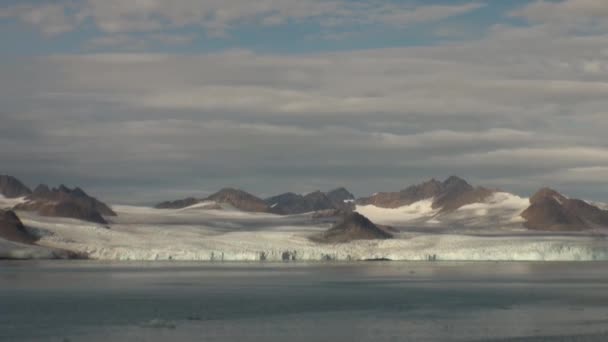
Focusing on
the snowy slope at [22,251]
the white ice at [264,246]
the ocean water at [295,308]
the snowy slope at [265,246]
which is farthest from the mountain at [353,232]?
the ocean water at [295,308]

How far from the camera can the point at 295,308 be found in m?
55.9

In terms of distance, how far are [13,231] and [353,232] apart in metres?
58.2

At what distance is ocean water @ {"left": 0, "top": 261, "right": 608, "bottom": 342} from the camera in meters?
42.9

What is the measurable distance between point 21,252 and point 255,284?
170ft

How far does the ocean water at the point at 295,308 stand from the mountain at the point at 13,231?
132ft

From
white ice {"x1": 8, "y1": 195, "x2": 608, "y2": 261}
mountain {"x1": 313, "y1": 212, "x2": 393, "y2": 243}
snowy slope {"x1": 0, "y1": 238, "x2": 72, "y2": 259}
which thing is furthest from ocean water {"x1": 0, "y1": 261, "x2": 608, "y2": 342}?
mountain {"x1": 313, "y1": 212, "x2": 393, "y2": 243}

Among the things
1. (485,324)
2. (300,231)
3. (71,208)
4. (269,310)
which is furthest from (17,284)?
(71,208)

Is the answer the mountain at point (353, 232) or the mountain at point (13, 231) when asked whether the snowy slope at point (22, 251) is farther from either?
the mountain at point (353, 232)

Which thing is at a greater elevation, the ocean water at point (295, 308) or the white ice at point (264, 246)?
the white ice at point (264, 246)

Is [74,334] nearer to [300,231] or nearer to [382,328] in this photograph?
[382,328]

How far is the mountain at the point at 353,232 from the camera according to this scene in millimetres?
160375

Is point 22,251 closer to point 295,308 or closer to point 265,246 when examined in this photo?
point 265,246

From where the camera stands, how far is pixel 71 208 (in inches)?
7411

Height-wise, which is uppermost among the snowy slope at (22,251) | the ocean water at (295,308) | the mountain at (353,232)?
the mountain at (353,232)
